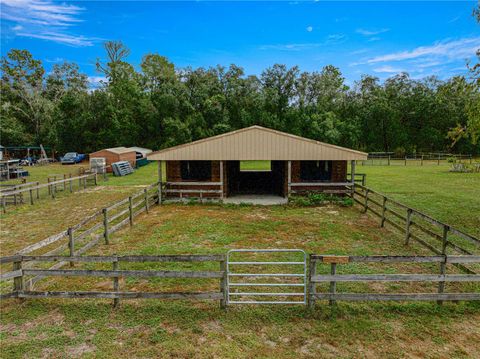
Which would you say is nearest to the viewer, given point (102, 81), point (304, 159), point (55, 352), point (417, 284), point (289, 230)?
point (55, 352)

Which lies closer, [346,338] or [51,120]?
[346,338]

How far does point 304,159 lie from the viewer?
15.4 m

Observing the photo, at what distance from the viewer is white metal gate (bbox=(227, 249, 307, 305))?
5.52m

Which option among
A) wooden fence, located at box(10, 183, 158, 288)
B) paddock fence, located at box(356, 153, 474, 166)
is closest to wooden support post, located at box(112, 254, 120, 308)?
wooden fence, located at box(10, 183, 158, 288)

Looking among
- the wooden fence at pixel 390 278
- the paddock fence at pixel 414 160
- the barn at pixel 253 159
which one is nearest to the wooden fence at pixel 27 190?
the barn at pixel 253 159

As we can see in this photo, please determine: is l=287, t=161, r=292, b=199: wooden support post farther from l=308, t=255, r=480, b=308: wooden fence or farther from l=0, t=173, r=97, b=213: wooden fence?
l=0, t=173, r=97, b=213: wooden fence

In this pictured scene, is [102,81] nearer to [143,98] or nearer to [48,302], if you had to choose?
[143,98]

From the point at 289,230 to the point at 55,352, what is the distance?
7771 millimetres

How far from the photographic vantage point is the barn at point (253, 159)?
50.7 feet

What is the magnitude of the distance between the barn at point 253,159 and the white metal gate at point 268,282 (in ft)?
26.4

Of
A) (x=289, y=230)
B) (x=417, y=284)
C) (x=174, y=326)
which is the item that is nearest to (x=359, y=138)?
(x=289, y=230)

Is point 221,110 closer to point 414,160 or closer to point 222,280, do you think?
point 414,160

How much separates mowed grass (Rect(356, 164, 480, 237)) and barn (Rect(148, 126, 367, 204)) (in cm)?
366

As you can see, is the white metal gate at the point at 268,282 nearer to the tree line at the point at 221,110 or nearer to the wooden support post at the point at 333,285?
the wooden support post at the point at 333,285
